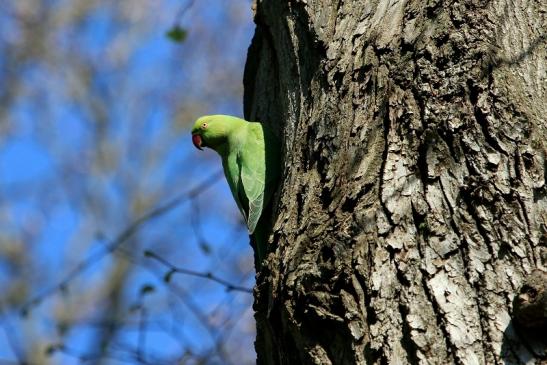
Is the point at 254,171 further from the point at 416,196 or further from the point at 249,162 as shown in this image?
the point at 416,196

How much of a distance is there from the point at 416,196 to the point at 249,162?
5.42 ft

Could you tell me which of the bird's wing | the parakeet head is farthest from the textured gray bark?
the parakeet head

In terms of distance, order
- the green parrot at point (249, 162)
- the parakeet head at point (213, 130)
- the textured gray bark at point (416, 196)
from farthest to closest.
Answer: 1. the parakeet head at point (213, 130)
2. the green parrot at point (249, 162)
3. the textured gray bark at point (416, 196)

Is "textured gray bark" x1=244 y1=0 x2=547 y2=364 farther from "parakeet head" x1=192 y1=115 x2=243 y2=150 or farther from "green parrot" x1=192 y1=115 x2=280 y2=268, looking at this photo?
"parakeet head" x1=192 y1=115 x2=243 y2=150

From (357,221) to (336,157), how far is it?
1.00 feet

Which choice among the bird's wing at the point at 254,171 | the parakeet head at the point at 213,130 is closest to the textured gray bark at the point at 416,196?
the bird's wing at the point at 254,171

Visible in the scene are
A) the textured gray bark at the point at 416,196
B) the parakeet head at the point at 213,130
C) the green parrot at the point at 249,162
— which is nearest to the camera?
the textured gray bark at the point at 416,196

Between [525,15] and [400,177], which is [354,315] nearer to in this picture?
[400,177]

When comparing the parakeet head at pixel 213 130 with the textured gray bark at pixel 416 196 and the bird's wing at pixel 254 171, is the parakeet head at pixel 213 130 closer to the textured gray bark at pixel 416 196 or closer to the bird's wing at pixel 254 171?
the bird's wing at pixel 254 171

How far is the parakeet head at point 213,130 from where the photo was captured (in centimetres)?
411

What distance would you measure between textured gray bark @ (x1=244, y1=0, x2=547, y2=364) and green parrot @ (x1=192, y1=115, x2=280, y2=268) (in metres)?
0.72

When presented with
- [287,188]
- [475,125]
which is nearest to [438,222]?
[475,125]

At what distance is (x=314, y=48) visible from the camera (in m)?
2.66

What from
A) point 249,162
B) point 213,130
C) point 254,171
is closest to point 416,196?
point 254,171
